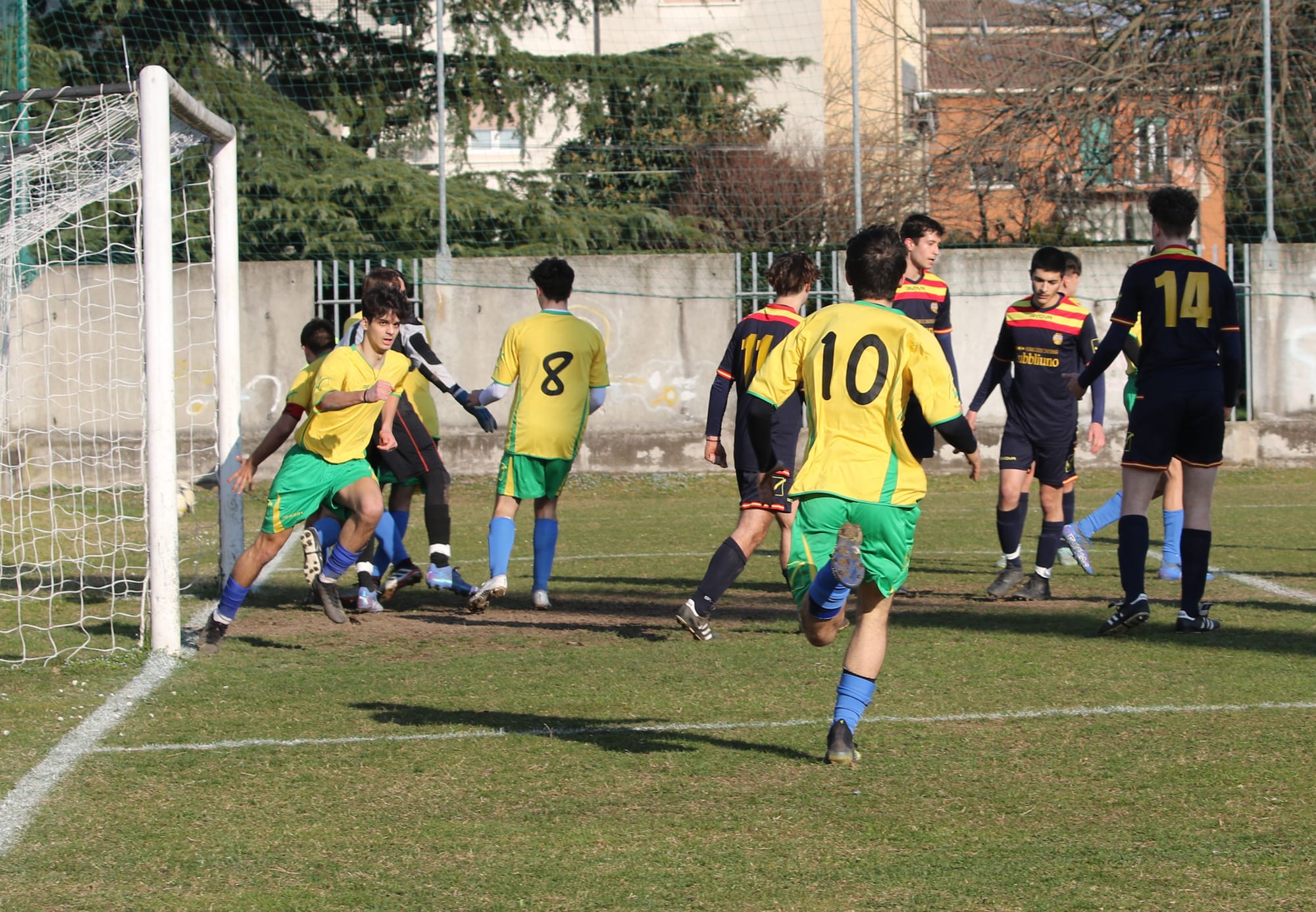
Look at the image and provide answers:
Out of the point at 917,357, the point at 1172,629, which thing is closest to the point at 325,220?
the point at 1172,629

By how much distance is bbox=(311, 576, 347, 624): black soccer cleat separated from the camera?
7195 mm

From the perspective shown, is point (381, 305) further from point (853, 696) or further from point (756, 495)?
point (853, 696)

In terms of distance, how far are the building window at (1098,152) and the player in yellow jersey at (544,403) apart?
12.6 metres

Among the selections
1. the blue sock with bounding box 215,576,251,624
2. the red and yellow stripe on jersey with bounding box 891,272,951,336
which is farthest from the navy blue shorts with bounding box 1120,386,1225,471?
the blue sock with bounding box 215,576,251,624

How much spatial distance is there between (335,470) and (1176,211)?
432 centimetres

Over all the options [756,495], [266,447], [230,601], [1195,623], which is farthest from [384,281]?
[1195,623]

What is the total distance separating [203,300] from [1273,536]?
11078mm

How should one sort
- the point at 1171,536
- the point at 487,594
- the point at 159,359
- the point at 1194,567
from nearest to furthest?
the point at 159,359 < the point at 1194,567 < the point at 487,594 < the point at 1171,536

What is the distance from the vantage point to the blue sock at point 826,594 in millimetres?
4496

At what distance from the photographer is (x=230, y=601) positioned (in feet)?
22.3

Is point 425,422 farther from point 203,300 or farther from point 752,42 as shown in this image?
point 752,42

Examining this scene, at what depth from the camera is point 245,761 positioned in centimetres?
483

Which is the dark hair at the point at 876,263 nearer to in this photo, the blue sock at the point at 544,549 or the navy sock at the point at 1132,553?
the navy sock at the point at 1132,553

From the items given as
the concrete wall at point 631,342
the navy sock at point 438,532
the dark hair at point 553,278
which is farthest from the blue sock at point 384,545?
the concrete wall at point 631,342
